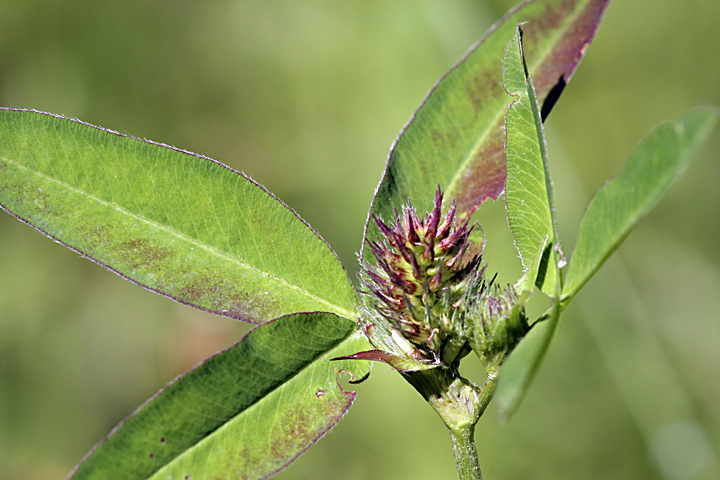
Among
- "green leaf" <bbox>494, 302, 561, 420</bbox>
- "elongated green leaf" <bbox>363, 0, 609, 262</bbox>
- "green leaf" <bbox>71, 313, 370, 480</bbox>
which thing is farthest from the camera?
"elongated green leaf" <bbox>363, 0, 609, 262</bbox>

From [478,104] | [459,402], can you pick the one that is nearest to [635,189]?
[459,402]

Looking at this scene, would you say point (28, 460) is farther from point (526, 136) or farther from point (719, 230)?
point (719, 230)

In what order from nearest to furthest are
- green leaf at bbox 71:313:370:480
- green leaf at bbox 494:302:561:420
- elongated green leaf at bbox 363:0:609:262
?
green leaf at bbox 494:302:561:420 < green leaf at bbox 71:313:370:480 < elongated green leaf at bbox 363:0:609:262

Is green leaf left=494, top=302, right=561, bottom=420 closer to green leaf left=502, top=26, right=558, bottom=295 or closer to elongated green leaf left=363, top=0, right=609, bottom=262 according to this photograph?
green leaf left=502, top=26, right=558, bottom=295

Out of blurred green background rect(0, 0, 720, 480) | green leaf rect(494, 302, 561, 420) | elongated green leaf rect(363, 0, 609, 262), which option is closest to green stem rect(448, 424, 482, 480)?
green leaf rect(494, 302, 561, 420)

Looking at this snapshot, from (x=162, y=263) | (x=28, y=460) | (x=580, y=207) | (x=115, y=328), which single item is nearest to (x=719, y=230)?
(x=580, y=207)
